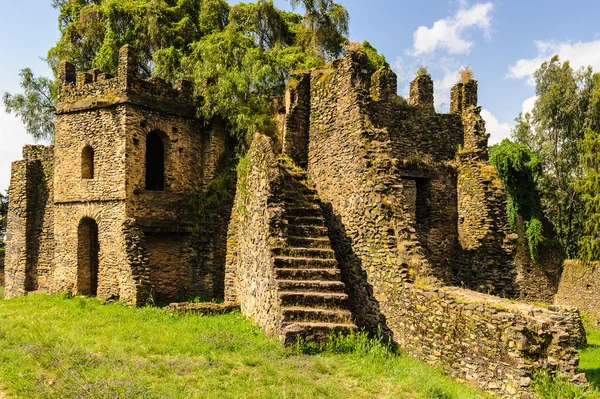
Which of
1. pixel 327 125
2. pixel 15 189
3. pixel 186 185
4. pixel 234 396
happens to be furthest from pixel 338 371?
pixel 15 189

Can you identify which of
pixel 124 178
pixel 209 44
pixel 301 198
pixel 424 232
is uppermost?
pixel 209 44

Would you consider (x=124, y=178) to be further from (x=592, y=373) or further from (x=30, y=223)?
(x=592, y=373)

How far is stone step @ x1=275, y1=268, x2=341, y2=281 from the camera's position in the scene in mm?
9922

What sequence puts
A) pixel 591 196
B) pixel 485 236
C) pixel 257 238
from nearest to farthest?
1. pixel 257 238
2. pixel 485 236
3. pixel 591 196

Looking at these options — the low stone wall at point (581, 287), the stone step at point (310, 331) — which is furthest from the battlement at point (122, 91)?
the low stone wall at point (581, 287)

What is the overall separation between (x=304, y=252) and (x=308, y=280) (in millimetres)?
803

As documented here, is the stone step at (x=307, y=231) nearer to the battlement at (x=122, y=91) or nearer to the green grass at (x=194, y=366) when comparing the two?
the green grass at (x=194, y=366)

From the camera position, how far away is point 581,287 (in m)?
22.7

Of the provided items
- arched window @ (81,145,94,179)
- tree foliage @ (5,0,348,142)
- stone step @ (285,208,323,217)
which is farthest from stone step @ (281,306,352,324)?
arched window @ (81,145,94,179)

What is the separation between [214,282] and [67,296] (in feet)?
16.9

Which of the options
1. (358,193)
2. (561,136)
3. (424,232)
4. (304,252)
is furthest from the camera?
(561,136)

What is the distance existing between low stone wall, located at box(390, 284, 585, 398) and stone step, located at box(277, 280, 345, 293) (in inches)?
51.8

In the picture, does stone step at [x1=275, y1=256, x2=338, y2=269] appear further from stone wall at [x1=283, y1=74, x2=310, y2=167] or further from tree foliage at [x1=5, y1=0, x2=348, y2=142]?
tree foliage at [x1=5, y1=0, x2=348, y2=142]

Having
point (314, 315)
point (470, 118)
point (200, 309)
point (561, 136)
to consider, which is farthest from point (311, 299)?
point (561, 136)
